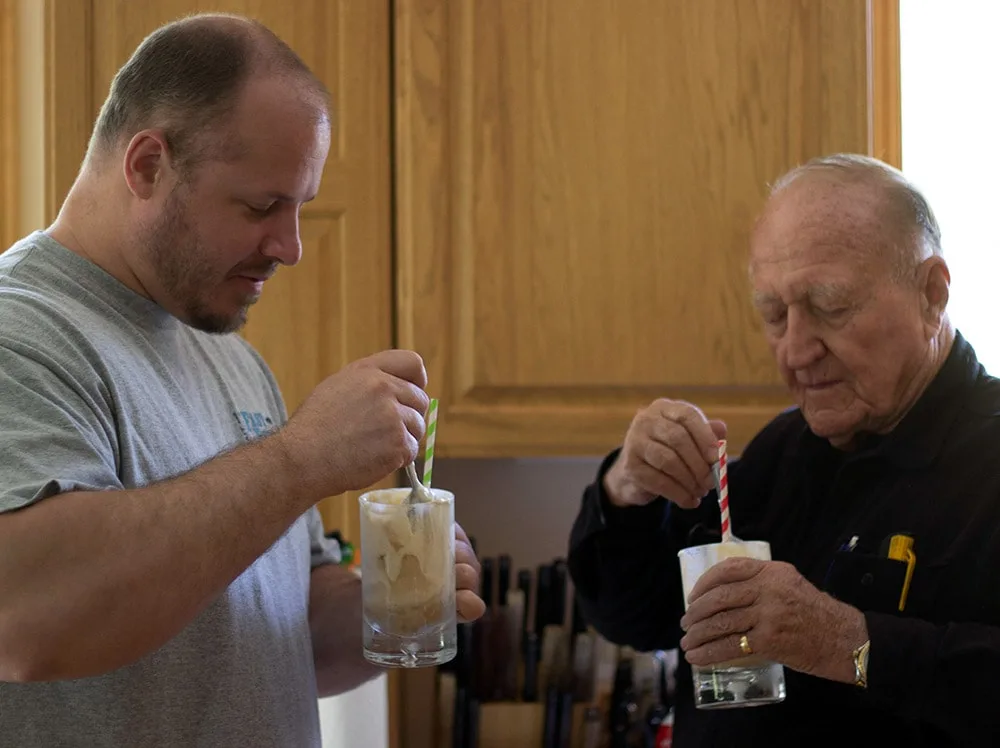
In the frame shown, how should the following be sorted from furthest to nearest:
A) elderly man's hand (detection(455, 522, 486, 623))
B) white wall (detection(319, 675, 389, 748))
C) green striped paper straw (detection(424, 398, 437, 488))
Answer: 1. white wall (detection(319, 675, 389, 748))
2. elderly man's hand (detection(455, 522, 486, 623))
3. green striped paper straw (detection(424, 398, 437, 488))

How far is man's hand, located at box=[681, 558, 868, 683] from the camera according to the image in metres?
1.17

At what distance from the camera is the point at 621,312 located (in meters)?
2.06

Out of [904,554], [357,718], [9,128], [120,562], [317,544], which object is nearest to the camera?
[120,562]

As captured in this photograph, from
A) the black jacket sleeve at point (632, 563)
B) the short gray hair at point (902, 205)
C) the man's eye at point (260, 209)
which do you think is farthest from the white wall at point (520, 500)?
the man's eye at point (260, 209)

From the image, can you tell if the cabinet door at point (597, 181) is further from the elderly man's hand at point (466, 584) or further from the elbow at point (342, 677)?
the elderly man's hand at point (466, 584)

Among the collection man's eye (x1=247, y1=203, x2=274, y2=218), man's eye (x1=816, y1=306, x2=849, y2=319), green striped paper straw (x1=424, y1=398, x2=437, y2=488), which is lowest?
green striped paper straw (x1=424, y1=398, x2=437, y2=488)

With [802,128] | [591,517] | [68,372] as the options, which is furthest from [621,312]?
[68,372]

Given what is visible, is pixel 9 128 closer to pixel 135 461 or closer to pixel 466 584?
pixel 135 461

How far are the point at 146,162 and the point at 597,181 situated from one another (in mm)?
997

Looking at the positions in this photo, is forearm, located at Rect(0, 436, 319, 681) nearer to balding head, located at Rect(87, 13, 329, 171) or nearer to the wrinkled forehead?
balding head, located at Rect(87, 13, 329, 171)

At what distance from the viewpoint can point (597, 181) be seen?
2.05 m

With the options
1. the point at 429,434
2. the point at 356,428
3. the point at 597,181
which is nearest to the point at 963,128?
the point at 597,181

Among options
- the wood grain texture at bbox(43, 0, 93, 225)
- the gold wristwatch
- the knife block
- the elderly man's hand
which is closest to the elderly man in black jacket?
the gold wristwatch

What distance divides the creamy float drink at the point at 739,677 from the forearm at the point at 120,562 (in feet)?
1.59
